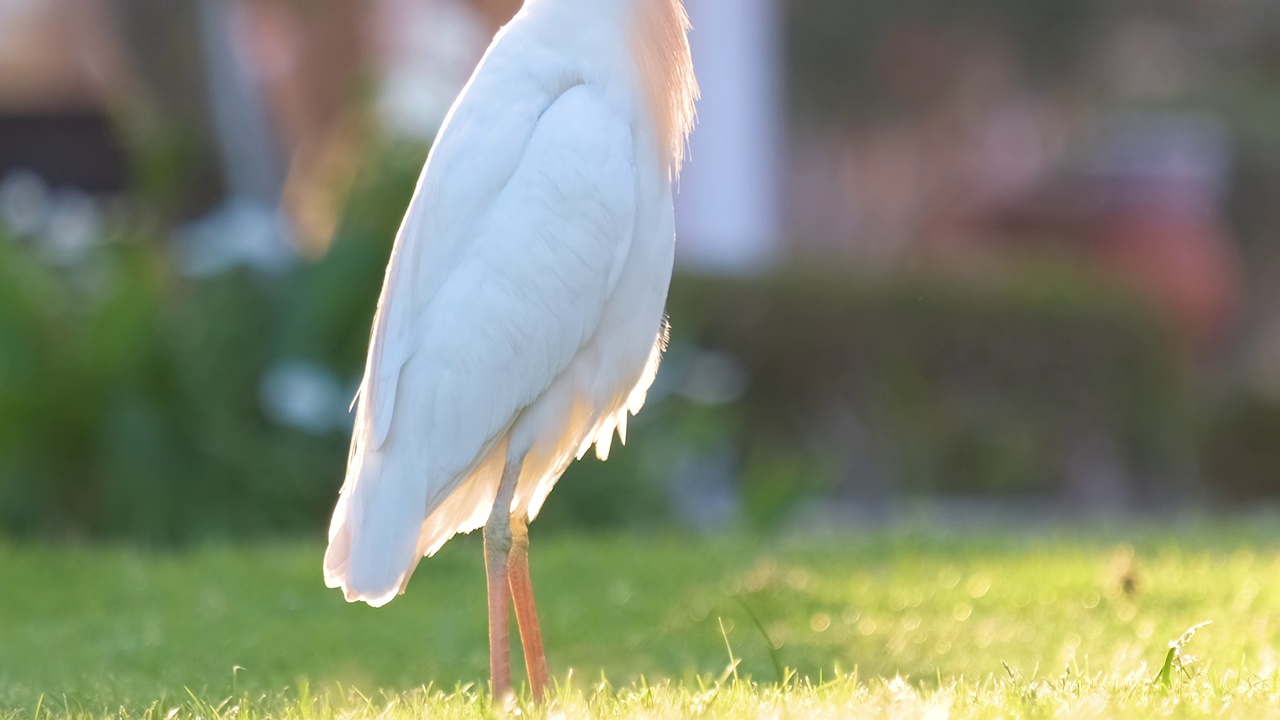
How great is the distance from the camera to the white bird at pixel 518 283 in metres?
4.00

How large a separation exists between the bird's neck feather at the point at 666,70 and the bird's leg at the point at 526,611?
100 cm

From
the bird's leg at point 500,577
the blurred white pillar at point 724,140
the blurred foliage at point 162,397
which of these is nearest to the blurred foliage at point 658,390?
the blurred foliage at point 162,397

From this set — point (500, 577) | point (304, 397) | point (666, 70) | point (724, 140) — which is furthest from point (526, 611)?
point (724, 140)

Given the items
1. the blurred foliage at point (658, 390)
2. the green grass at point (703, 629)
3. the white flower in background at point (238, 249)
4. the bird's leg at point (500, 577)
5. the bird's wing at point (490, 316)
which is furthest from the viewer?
the white flower in background at point (238, 249)

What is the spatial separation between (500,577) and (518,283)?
2.28ft

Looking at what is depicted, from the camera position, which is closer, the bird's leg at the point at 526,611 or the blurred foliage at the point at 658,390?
the bird's leg at the point at 526,611

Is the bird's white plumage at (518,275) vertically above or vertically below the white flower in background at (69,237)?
above

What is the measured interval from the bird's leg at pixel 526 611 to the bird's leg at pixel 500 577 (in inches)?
2.7

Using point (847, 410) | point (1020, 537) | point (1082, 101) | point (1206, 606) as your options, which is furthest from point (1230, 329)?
point (1206, 606)

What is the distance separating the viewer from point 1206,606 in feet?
17.2

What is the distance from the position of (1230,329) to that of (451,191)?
811 inches

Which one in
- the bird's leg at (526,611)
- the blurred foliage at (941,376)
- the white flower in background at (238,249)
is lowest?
the blurred foliage at (941,376)

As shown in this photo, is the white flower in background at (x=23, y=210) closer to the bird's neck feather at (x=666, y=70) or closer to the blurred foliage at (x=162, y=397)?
the blurred foliage at (x=162, y=397)

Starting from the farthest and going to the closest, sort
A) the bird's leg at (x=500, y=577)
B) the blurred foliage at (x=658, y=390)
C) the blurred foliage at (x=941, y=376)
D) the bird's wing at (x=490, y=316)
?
the blurred foliage at (x=941, y=376), the blurred foliage at (x=658, y=390), the bird's wing at (x=490, y=316), the bird's leg at (x=500, y=577)
